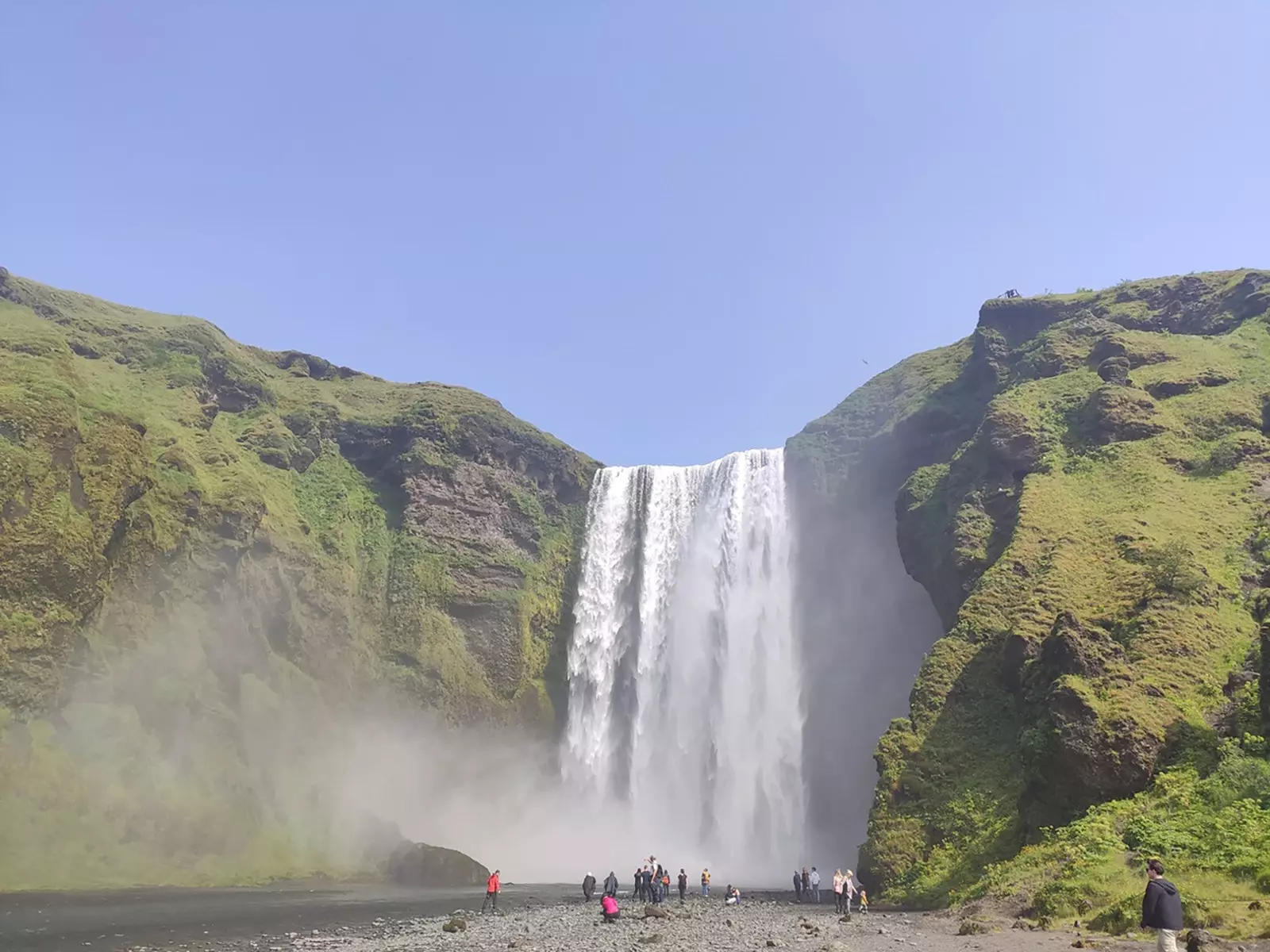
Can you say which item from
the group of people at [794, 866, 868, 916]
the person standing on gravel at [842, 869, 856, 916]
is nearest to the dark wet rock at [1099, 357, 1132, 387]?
the group of people at [794, 866, 868, 916]

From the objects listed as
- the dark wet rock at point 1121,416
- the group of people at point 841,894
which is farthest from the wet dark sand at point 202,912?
the dark wet rock at point 1121,416

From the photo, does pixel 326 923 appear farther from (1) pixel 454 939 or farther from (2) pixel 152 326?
(2) pixel 152 326

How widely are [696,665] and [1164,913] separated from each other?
47.4 m

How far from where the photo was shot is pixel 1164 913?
11031mm

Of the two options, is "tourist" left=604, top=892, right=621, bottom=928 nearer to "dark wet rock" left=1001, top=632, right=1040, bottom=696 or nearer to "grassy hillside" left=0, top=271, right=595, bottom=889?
"dark wet rock" left=1001, top=632, right=1040, bottom=696

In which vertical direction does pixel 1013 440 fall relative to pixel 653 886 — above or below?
above

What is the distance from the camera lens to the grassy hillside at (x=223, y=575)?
36.3 m

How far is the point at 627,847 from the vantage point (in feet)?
173

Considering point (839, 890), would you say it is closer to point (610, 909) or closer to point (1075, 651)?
point (610, 909)

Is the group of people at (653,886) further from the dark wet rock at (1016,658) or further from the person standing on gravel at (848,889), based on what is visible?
the dark wet rock at (1016,658)

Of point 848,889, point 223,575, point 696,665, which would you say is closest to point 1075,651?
point 848,889

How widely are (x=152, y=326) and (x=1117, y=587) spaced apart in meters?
65.2

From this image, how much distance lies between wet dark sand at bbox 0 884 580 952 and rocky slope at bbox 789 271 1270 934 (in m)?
16.6

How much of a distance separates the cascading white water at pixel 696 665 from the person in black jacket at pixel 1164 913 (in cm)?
4107
